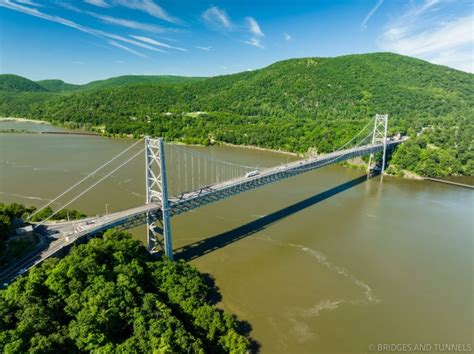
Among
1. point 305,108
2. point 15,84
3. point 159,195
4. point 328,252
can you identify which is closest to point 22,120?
point 305,108

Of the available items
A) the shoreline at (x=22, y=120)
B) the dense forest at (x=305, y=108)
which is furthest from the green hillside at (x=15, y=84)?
the shoreline at (x=22, y=120)

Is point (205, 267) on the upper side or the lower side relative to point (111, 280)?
lower

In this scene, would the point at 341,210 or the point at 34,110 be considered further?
the point at 34,110

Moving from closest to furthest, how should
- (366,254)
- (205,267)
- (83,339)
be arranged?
(83,339), (205,267), (366,254)

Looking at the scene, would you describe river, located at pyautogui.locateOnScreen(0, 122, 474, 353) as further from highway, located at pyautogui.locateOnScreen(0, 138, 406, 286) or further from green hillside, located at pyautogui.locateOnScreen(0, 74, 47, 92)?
green hillside, located at pyautogui.locateOnScreen(0, 74, 47, 92)

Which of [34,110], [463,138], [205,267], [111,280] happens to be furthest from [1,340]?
[34,110]

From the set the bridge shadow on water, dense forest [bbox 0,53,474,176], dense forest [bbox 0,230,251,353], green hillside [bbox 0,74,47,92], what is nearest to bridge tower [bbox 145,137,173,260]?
the bridge shadow on water

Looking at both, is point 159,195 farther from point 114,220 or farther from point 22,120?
point 22,120

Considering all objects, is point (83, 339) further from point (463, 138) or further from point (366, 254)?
point (463, 138)
